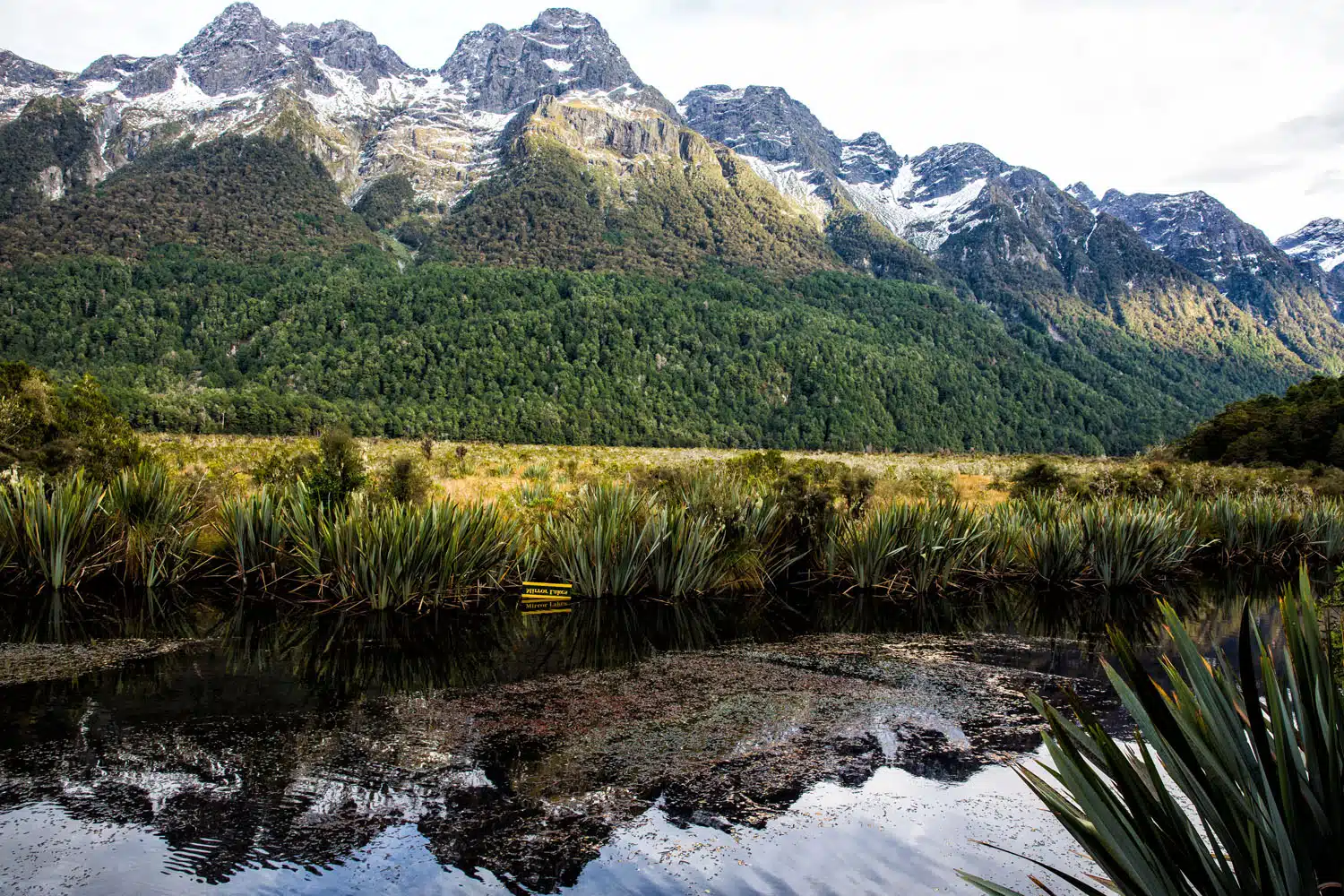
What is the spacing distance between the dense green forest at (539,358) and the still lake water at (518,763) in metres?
82.4

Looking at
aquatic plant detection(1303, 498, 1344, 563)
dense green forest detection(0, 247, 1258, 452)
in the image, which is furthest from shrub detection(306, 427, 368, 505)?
dense green forest detection(0, 247, 1258, 452)

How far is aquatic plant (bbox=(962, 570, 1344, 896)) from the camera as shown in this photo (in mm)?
2436

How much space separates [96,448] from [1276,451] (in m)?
41.7

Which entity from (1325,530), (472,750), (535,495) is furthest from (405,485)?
(1325,530)

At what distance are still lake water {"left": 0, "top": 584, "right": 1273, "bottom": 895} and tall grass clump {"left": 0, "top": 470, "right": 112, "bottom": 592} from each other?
1818mm

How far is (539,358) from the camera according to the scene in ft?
408

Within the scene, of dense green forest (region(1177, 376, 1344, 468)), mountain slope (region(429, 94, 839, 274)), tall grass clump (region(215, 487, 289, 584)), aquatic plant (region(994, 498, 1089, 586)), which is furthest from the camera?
mountain slope (region(429, 94, 839, 274))

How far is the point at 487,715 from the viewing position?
6602mm

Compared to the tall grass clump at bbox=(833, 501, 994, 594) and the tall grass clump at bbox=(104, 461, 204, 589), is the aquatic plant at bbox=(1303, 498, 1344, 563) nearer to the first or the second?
the tall grass clump at bbox=(833, 501, 994, 594)

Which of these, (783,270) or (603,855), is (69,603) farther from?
(783,270)

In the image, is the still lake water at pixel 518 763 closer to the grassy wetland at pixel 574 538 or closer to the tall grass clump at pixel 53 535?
the grassy wetland at pixel 574 538

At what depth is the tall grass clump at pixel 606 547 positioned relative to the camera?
11.7 metres

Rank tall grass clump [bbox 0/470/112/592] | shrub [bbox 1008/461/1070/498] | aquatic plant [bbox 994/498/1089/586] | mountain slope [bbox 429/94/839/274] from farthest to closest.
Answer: mountain slope [bbox 429/94/839/274] < shrub [bbox 1008/461/1070/498] < aquatic plant [bbox 994/498/1089/586] < tall grass clump [bbox 0/470/112/592]

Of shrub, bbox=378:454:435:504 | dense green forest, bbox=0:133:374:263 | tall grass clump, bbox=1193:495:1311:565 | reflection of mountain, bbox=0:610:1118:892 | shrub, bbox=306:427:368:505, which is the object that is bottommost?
tall grass clump, bbox=1193:495:1311:565
